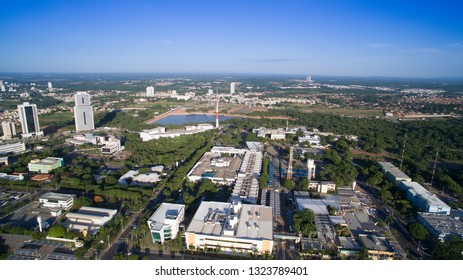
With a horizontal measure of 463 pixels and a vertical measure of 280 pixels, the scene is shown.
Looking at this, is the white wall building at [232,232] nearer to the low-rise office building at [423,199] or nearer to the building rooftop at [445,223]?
the building rooftop at [445,223]

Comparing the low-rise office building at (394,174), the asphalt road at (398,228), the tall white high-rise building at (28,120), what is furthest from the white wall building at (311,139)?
the tall white high-rise building at (28,120)

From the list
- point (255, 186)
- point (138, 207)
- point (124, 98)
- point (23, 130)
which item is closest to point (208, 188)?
point (255, 186)

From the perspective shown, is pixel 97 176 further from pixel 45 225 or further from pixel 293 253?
pixel 293 253

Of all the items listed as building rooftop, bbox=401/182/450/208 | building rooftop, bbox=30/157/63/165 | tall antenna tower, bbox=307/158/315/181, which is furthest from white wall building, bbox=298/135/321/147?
building rooftop, bbox=30/157/63/165

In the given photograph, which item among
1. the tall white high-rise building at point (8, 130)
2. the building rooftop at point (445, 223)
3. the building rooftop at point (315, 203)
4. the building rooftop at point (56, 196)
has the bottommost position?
the building rooftop at point (445, 223)

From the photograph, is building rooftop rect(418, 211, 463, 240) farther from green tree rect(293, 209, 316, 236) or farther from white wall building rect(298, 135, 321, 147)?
white wall building rect(298, 135, 321, 147)

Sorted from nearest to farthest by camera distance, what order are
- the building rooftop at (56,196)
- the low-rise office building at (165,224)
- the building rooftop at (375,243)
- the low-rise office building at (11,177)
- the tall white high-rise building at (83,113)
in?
the building rooftop at (375,243), the low-rise office building at (165,224), the building rooftop at (56,196), the low-rise office building at (11,177), the tall white high-rise building at (83,113)
